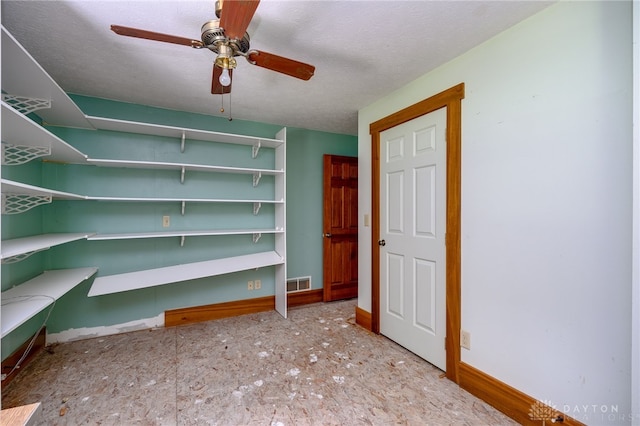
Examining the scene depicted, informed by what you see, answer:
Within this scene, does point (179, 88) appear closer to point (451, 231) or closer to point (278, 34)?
point (278, 34)

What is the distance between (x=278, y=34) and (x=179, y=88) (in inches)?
48.3

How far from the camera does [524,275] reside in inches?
65.4

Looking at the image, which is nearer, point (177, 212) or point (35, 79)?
point (35, 79)

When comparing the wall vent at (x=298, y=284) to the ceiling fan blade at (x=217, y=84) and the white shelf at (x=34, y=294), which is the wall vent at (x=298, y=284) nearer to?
the white shelf at (x=34, y=294)

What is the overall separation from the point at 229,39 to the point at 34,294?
2.02m

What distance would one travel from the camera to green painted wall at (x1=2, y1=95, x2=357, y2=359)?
256cm

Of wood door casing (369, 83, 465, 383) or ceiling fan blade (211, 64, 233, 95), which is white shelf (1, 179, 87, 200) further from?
wood door casing (369, 83, 465, 383)

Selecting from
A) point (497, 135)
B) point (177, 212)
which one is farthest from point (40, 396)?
point (497, 135)

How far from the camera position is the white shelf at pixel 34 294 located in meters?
1.48

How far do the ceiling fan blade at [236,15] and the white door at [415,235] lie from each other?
1.52 metres

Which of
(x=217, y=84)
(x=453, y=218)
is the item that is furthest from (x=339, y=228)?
(x=217, y=84)

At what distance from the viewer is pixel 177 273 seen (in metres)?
2.81

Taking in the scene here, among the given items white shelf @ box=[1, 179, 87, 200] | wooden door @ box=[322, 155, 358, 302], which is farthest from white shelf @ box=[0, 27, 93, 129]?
wooden door @ box=[322, 155, 358, 302]

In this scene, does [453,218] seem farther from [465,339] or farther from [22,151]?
[22,151]
